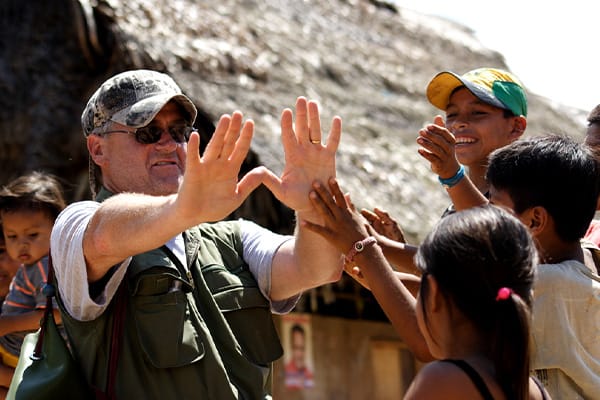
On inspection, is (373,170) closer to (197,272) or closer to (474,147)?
(474,147)

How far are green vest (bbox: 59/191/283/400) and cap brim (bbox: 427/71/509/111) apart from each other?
1080 mm

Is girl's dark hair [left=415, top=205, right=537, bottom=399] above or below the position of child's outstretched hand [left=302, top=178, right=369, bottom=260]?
above

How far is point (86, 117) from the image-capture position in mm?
3367

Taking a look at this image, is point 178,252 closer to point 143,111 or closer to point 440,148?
point 143,111

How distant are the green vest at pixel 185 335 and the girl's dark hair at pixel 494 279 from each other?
878 mm

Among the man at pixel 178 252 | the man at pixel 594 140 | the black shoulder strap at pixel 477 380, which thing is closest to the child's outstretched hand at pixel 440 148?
the man at pixel 178 252

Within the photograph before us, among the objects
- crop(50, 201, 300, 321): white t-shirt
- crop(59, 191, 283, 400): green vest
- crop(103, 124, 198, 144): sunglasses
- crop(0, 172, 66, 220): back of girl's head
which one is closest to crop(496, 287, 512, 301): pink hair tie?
crop(59, 191, 283, 400): green vest

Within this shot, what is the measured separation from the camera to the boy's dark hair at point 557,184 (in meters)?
2.81

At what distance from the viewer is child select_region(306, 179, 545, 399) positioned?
220 centimetres

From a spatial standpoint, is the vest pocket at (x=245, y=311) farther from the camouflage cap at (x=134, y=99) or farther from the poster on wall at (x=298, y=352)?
the poster on wall at (x=298, y=352)

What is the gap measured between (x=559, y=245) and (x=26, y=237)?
8.66ft

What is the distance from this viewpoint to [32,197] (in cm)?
462

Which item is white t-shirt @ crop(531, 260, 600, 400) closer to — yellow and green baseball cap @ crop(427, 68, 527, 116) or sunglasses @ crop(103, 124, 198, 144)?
yellow and green baseball cap @ crop(427, 68, 527, 116)

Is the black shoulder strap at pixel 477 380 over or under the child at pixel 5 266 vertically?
over
